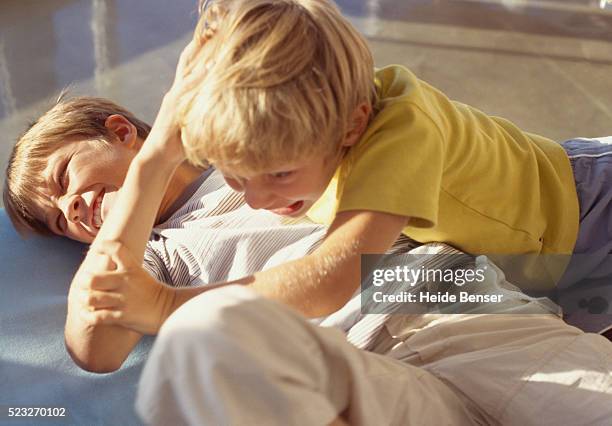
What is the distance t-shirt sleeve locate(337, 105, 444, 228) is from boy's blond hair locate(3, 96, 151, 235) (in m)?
0.62

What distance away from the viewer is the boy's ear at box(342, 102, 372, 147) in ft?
3.47

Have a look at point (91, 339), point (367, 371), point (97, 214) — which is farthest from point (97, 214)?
point (367, 371)

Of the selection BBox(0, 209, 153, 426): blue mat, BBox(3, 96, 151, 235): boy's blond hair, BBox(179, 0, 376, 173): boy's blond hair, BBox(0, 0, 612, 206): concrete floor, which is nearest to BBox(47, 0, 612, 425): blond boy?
BBox(179, 0, 376, 173): boy's blond hair

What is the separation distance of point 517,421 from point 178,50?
4.98 feet

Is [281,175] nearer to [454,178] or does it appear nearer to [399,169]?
[399,169]

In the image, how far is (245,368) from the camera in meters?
0.79

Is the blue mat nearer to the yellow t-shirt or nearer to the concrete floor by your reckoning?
the yellow t-shirt

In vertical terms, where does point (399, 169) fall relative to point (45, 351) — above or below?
above

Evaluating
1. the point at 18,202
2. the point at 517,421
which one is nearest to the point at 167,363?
the point at 517,421

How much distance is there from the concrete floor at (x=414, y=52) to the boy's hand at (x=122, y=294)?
960 millimetres

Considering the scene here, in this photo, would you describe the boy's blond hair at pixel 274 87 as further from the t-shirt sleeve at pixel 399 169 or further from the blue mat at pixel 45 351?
the blue mat at pixel 45 351

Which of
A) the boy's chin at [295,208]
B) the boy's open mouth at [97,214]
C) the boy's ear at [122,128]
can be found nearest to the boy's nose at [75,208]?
the boy's open mouth at [97,214]

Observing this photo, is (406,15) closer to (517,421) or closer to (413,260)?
(413,260)

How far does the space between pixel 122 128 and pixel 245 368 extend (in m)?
0.87
